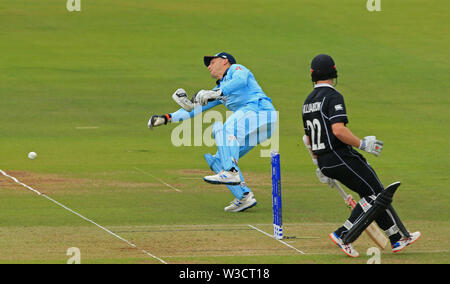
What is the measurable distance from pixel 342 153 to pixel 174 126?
14.0 m

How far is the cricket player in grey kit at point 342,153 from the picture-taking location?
1012cm

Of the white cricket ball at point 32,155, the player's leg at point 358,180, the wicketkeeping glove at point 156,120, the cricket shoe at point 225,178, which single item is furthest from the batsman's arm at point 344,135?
the white cricket ball at point 32,155

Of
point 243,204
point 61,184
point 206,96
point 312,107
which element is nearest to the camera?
point 312,107

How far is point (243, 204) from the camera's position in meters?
13.5

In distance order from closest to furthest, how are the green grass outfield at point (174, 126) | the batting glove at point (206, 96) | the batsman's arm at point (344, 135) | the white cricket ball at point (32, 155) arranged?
the batsman's arm at point (344, 135)
the green grass outfield at point (174, 126)
the batting glove at point (206, 96)
the white cricket ball at point (32, 155)

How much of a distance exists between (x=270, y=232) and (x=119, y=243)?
6.41 ft

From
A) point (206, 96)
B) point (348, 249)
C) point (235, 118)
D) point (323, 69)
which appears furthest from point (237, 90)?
point (348, 249)

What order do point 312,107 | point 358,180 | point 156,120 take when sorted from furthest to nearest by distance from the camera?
point 156,120
point 312,107
point 358,180

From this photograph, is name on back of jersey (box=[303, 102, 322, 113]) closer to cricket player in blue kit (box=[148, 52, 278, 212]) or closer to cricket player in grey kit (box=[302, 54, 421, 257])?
cricket player in grey kit (box=[302, 54, 421, 257])

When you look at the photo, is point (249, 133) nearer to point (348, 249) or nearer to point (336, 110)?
point (336, 110)

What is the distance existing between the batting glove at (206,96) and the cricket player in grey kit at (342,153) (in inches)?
107

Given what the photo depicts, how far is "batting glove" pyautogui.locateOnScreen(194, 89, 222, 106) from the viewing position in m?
13.0

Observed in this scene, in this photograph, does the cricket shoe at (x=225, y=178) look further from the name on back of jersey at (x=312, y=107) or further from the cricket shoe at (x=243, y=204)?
the name on back of jersey at (x=312, y=107)

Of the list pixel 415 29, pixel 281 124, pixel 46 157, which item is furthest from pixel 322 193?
pixel 415 29
